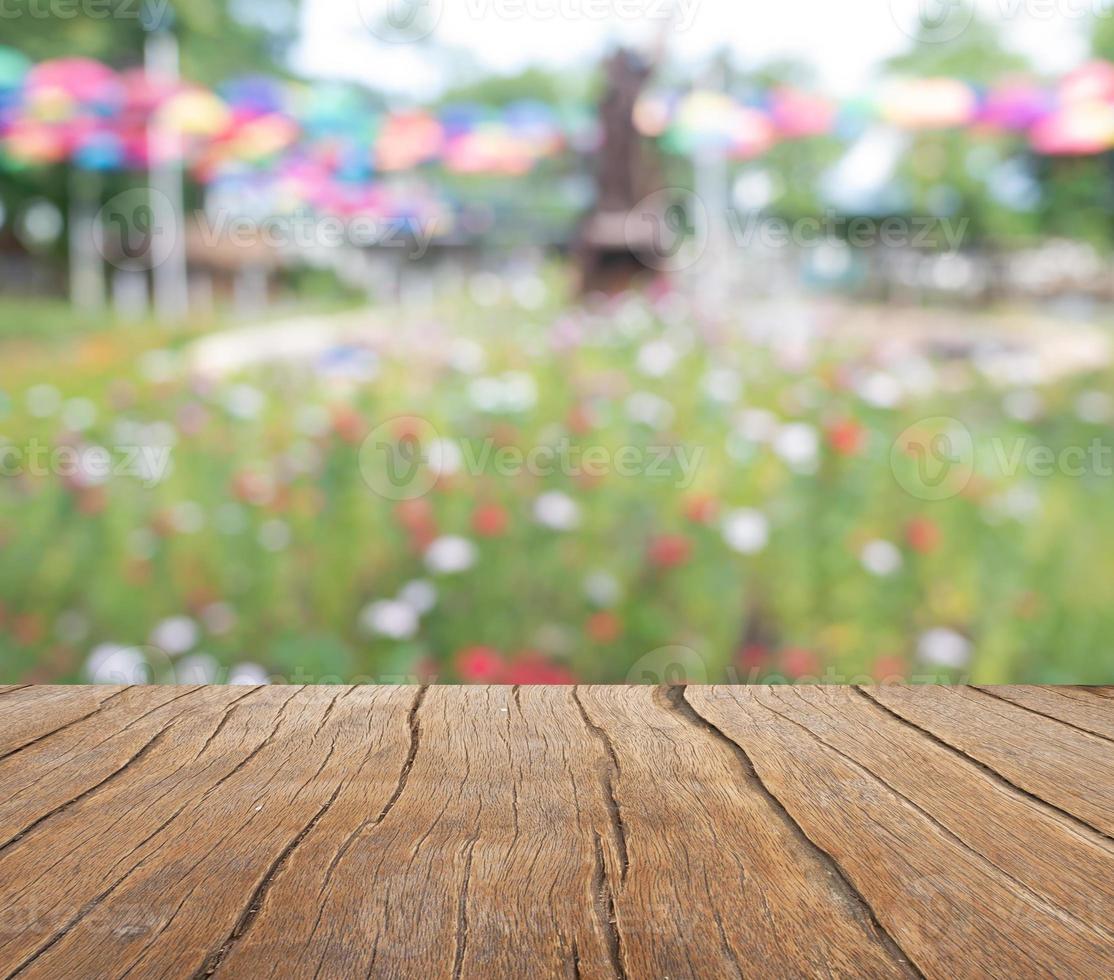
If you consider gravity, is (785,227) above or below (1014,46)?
below

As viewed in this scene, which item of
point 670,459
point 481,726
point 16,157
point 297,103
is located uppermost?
point 297,103

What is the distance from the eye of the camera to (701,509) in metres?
1.78

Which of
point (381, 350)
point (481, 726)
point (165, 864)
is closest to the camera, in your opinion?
point (165, 864)

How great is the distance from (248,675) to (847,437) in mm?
1042

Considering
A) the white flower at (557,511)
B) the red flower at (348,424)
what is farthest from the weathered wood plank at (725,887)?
the red flower at (348,424)

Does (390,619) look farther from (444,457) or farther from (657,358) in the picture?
(657,358)

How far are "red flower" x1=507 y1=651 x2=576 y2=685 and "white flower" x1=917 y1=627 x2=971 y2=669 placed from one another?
561 mm

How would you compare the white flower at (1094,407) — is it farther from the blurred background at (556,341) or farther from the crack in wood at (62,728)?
the crack in wood at (62,728)

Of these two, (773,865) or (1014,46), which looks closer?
(773,865)

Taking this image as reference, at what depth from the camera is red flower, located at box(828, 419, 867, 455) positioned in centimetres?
182

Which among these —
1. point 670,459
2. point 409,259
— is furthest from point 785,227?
point 409,259

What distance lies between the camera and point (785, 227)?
1870mm

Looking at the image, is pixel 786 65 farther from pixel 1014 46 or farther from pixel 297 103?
pixel 297 103

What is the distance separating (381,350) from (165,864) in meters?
1.08
